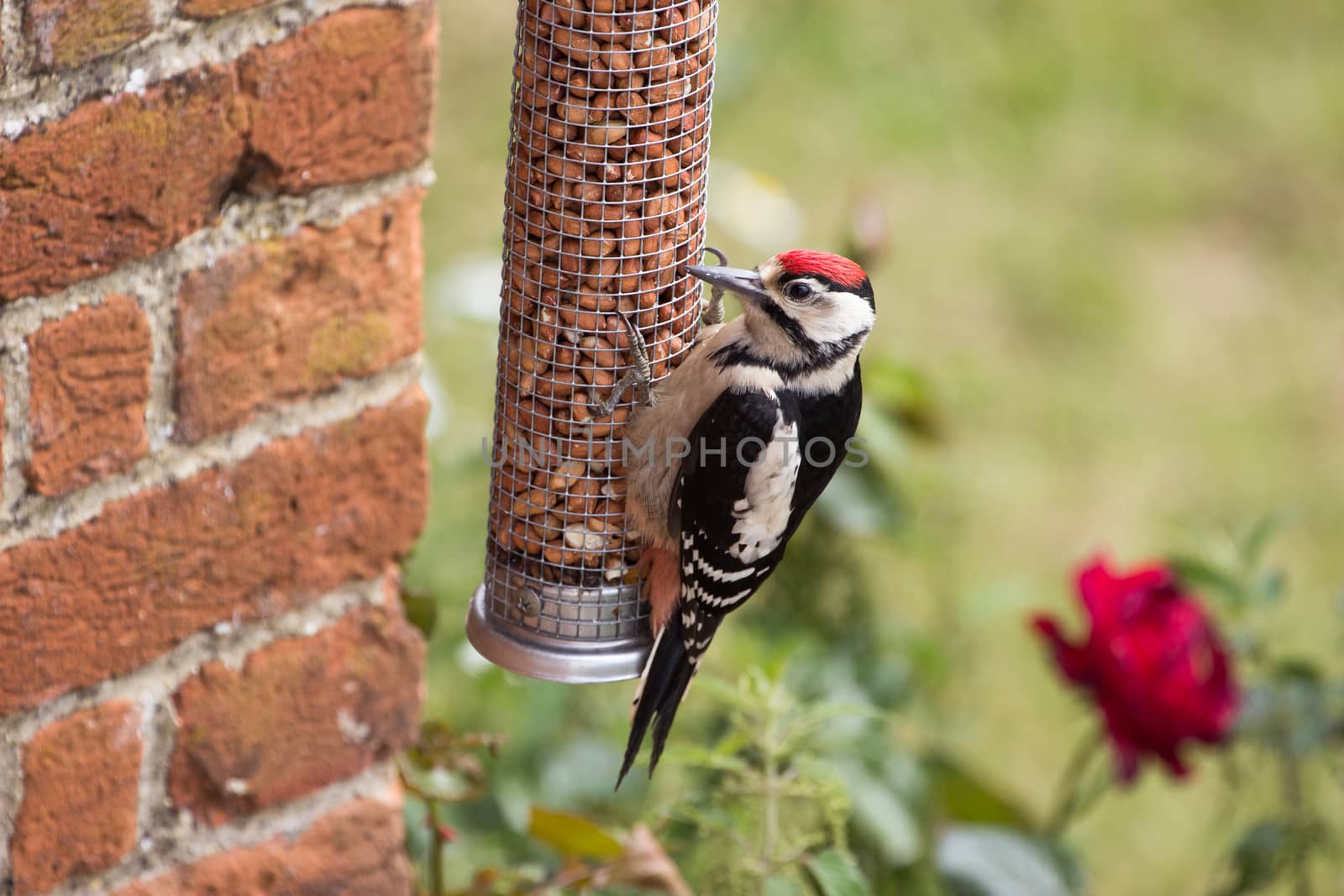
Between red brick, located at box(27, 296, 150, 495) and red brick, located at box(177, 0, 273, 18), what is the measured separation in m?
0.25

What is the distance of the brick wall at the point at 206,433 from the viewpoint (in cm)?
133

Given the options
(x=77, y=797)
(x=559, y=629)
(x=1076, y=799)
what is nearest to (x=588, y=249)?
(x=559, y=629)

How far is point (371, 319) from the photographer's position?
1603mm

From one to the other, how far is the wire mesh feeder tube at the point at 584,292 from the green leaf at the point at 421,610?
7 cm

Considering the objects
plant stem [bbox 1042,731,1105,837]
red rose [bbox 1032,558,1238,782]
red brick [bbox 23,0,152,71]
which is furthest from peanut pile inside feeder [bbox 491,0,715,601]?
plant stem [bbox 1042,731,1105,837]

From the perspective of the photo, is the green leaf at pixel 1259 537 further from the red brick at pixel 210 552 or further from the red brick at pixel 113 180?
the red brick at pixel 113 180

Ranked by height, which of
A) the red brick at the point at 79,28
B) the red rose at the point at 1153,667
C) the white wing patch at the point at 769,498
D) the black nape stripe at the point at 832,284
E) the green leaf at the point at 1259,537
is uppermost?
the red brick at the point at 79,28

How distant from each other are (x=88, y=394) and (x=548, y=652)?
0.58m

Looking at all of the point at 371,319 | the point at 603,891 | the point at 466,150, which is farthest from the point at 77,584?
the point at 466,150

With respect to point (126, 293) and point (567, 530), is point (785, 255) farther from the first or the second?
point (126, 293)

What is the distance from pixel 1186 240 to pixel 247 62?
4168 millimetres

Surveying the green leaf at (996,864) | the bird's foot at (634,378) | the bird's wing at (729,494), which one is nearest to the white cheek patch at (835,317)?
the bird's wing at (729,494)

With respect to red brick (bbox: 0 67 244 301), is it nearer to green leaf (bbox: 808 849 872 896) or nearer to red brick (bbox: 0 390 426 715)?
red brick (bbox: 0 390 426 715)

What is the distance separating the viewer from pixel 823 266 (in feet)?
6.17
